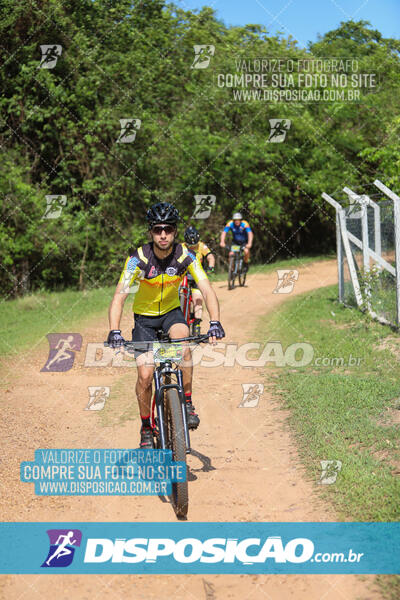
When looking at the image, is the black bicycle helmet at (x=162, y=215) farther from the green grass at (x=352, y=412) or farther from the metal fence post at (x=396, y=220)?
the metal fence post at (x=396, y=220)

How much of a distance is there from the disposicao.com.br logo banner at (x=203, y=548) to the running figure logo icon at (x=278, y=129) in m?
24.0

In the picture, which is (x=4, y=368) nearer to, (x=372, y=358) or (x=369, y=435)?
(x=372, y=358)

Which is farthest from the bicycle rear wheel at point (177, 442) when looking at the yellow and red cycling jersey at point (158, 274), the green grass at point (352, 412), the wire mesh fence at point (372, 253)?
the wire mesh fence at point (372, 253)

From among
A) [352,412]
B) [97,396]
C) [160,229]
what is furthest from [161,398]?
[97,396]

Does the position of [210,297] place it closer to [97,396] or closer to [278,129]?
[97,396]

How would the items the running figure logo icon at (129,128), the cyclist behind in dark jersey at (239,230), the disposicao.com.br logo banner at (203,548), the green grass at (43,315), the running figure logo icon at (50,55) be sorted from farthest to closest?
the running figure logo icon at (129,128) → the running figure logo icon at (50,55) → the cyclist behind in dark jersey at (239,230) → the green grass at (43,315) → the disposicao.com.br logo banner at (203,548)

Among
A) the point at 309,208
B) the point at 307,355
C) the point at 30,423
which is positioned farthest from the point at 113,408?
the point at 309,208

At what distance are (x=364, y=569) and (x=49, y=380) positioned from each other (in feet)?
23.6

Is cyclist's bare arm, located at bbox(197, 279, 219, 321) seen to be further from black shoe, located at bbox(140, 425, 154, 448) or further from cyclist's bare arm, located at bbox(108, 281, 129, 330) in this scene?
black shoe, located at bbox(140, 425, 154, 448)

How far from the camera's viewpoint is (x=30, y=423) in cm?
805

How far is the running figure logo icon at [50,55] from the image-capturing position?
84.2 ft

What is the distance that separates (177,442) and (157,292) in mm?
1442

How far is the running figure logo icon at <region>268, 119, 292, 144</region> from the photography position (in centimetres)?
2739

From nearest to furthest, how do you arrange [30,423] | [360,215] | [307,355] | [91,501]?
[91,501] < [30,423] < [307,355] < [360,215]
